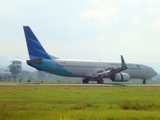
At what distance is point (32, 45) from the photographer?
→ 44.3 meters

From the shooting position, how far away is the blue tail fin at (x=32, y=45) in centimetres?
4372

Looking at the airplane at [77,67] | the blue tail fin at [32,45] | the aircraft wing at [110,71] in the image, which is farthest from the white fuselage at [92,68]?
the blue tail fin at [32,45]

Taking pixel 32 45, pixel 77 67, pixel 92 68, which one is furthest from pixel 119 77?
pixel 32 45

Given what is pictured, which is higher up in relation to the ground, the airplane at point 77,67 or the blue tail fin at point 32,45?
the blue tail fin at point 32,45

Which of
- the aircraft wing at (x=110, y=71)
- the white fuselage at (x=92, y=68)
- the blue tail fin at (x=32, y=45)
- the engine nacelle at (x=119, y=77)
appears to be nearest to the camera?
the blue tail fin at (x=32, y=45)

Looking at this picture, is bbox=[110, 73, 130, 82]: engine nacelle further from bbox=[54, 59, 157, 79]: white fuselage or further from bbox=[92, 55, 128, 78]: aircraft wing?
bbox=[54, 59, 157, 79]: white fuselage

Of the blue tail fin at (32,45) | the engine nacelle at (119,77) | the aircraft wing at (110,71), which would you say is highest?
the blue tail fin at (32,45)

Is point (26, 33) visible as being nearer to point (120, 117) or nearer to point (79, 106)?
point (79, 106)

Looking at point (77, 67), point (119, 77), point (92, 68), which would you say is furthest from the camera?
point (92, 68)

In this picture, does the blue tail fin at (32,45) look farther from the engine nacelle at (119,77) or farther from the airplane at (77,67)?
the engine nacelle at (119,77)

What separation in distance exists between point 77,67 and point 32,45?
29.8ft

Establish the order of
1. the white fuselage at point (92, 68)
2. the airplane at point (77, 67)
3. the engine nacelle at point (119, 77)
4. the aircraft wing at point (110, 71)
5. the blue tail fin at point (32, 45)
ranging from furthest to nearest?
1. the white fuselage at point (92, 68)
2. the engine nacelle at point (119, 77)
3. the aircraft wing at point (110, 71)
4. the airplane at point (77, 67)
5. the blue tail fin at point (32, 45)

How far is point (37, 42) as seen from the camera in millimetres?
44781

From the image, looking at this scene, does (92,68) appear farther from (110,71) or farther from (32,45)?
(32,45)
